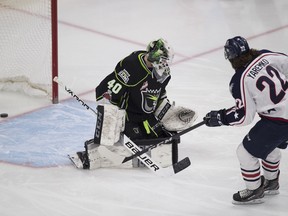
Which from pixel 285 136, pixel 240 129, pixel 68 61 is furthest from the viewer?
pixel 68 61

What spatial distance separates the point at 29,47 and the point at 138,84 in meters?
1.72

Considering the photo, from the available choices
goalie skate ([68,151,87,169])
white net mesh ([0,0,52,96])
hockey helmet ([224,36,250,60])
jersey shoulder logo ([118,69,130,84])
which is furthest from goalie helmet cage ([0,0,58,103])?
hockey helmet ([224,36,250,60])

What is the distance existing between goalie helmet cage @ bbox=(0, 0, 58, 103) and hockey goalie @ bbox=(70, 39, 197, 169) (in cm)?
96

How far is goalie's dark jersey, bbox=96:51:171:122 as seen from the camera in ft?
12.6

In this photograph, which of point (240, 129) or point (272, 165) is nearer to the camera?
point (272, 165)

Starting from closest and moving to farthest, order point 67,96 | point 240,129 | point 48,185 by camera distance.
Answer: point 48,185, point 240,129, point 67,96

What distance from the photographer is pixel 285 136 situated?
3447 mm

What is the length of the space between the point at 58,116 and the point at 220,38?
2131 millimetres

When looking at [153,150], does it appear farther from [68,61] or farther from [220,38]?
[220,38]

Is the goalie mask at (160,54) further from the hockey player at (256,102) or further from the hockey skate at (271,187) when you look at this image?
the hockey skate at (271,187)

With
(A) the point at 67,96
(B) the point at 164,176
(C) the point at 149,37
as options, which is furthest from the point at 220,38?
(B) the point at 164,176

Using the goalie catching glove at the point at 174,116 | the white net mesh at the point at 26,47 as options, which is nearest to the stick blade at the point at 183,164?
the goalie catching glove at the point at 174,116

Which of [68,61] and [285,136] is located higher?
[285,136]

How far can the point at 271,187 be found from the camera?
3709mm
